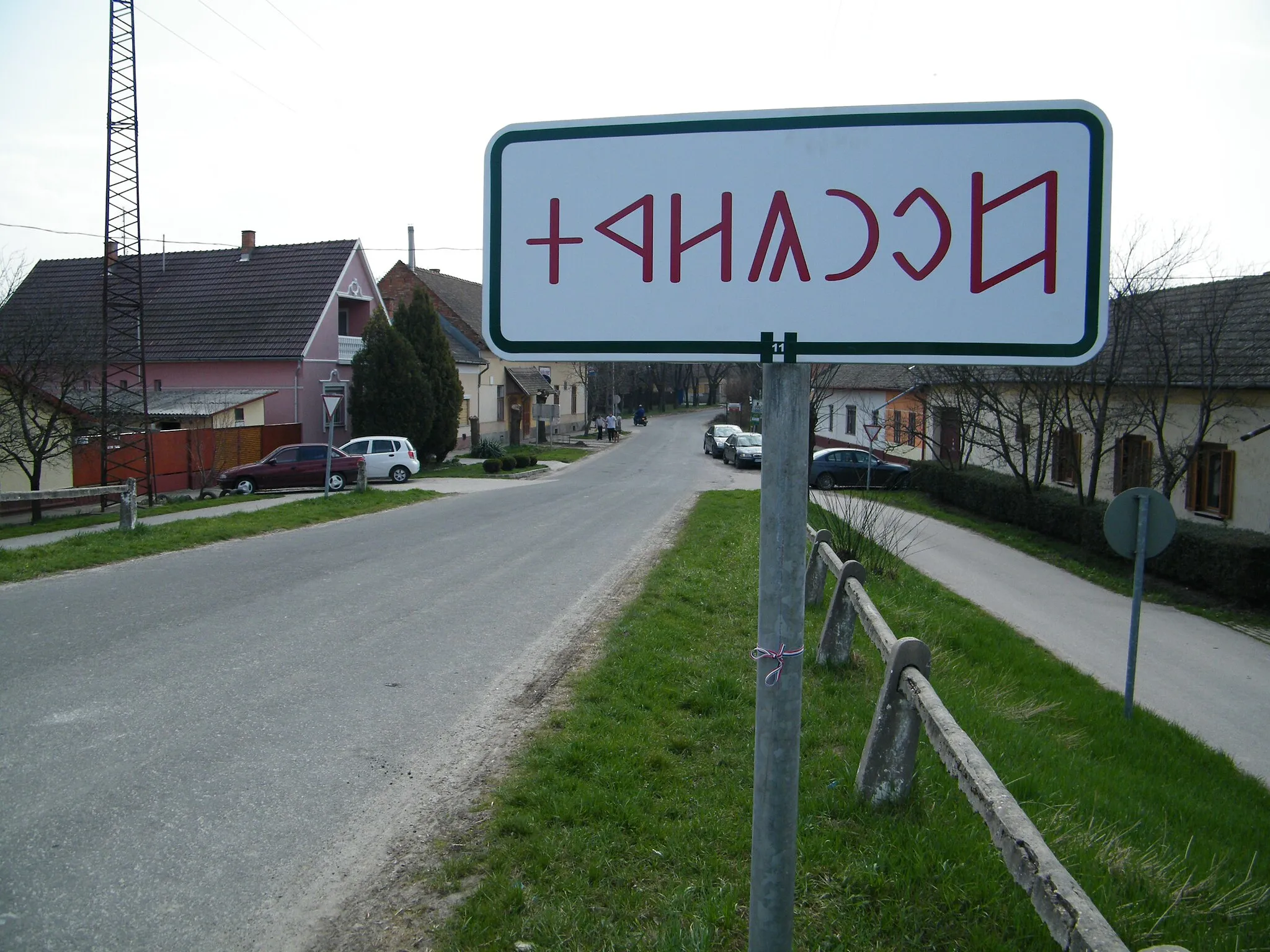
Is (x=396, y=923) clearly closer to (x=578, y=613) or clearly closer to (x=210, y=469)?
(x=578, y=613)

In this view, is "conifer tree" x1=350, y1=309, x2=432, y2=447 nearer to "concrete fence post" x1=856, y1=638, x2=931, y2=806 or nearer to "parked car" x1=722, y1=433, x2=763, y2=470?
"parked car" x1=722, y1=433, x2=763, y2=470

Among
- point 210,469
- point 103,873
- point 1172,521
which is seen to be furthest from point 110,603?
point 210,469

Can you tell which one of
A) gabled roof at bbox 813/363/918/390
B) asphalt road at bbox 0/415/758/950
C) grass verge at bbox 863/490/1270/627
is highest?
gabled roof at bbox 813/363/918/390

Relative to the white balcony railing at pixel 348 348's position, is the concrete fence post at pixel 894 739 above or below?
below

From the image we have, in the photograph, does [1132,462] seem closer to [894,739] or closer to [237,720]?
[894,739]

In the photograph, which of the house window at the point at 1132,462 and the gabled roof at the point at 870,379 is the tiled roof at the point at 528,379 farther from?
the house window at the point at 1132,462

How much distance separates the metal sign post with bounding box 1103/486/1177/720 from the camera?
8.55m

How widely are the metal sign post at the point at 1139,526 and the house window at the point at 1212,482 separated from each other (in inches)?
426

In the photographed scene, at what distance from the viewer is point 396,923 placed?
145 inches

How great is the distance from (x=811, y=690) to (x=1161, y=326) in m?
15.0

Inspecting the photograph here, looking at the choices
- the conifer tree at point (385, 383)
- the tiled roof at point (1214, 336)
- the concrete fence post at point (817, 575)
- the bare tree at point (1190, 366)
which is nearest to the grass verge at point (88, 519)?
the conifer tree at point (385, 383)

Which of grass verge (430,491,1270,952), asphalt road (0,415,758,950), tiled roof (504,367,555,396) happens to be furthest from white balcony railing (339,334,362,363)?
grass verge (430,491,1270,952)

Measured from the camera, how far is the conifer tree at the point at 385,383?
3153 centimetres

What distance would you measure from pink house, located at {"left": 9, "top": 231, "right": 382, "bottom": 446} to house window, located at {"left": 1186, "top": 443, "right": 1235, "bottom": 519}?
22372 mm
